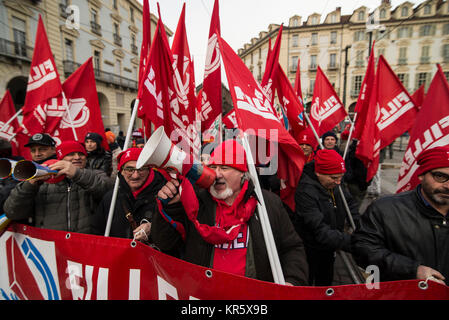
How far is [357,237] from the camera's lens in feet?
5.70

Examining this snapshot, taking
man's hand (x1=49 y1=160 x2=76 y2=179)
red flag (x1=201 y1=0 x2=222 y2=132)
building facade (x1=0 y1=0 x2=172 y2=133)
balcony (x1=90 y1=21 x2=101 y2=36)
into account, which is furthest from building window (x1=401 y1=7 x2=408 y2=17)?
man's hand (x1=49 y1=160 x2=76 y2=179)

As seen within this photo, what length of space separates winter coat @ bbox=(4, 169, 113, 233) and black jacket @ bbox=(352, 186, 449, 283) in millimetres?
2235

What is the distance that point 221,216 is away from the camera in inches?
65.9

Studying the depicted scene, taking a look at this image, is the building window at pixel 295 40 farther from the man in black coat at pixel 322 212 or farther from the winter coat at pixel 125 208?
the winter coat at pixel 125 208

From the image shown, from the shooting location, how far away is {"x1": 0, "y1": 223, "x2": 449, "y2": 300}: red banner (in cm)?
112

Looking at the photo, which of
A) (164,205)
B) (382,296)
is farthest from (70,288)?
(382,296)

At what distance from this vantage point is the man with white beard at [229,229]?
1.53 metres

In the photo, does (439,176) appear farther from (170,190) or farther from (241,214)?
(170,190)

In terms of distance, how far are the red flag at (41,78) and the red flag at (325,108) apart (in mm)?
4573

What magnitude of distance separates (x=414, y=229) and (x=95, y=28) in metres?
29.0

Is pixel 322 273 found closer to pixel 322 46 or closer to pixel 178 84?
pixel 178 84

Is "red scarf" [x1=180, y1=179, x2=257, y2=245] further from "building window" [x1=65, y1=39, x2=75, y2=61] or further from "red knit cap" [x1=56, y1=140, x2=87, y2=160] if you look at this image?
"building window" [x1=65, y1=39, x2=75, y2=61]

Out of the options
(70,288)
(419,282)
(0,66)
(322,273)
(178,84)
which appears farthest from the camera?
(0,66)
